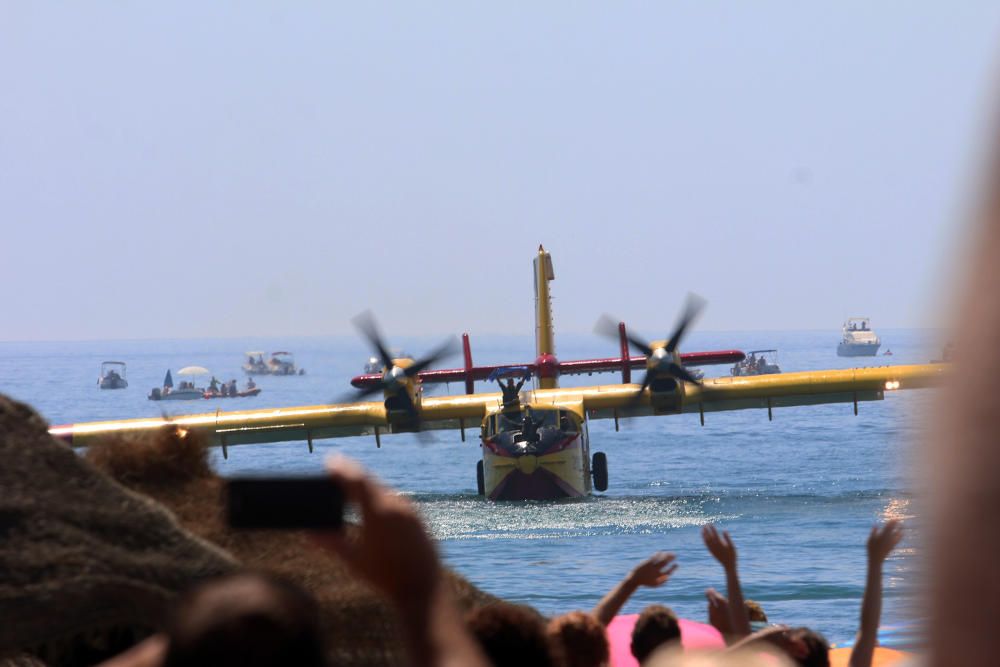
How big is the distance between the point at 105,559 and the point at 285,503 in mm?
1850

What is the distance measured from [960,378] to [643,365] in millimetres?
31423

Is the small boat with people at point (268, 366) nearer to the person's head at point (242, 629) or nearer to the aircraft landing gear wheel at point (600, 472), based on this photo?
the aircraft landing gear wheel at point (600, 472)

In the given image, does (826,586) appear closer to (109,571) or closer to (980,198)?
(109,571)

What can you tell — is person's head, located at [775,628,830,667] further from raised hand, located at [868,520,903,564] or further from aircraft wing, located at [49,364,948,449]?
aircraft wing, located at [49,364,948,449]

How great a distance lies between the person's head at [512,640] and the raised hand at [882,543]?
2.07 meters

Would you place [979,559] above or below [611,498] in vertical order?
above

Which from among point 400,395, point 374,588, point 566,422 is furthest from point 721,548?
point 400,395

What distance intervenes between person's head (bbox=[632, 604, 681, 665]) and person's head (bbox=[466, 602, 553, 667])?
212cm

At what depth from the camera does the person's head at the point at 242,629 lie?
148 cm

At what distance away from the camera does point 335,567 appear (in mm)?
3721

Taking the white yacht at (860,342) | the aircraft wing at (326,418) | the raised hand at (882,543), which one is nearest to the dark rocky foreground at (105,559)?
the raised hand at (882,543)

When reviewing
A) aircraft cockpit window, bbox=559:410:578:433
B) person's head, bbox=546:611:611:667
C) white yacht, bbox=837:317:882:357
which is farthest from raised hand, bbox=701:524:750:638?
white yacht, bbox=837:317:882:357

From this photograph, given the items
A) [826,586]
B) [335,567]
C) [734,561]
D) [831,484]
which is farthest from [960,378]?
[831,484]

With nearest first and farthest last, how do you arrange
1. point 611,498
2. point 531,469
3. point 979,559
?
point 979,559, point 531,469, point 611,498
